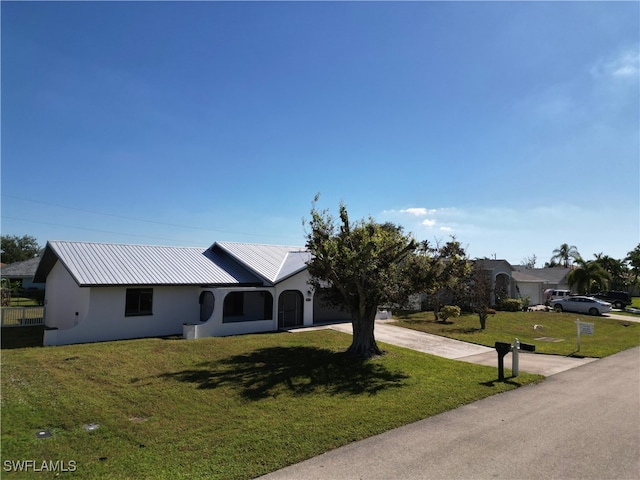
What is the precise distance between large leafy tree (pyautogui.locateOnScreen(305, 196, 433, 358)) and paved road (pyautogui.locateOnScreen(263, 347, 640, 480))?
5.03m

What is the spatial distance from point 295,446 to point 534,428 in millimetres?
4696

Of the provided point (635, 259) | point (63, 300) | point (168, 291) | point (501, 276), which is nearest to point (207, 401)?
point (168, 291)

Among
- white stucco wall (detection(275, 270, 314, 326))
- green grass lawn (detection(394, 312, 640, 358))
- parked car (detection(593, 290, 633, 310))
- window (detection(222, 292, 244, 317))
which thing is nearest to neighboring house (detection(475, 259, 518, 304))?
green grass lawn (detection(394, 312, 640, 358))

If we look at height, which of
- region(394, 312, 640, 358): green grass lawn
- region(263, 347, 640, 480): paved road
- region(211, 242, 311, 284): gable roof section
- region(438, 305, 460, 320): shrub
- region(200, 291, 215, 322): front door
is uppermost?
region(211, 242, 311, 284): gable roof section

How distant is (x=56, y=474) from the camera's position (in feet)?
18.3

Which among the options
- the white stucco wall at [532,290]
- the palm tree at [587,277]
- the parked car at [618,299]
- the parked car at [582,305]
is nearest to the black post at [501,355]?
the parked car at [582,305]

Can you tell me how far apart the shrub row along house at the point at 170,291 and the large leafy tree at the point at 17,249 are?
62047mm

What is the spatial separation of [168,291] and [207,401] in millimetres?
11402

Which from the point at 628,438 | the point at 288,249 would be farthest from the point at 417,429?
the point at 288,249

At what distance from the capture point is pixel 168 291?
63.2ft

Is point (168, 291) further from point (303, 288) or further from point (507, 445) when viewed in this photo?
point (507, 445)

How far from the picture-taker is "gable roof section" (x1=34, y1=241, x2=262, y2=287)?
1752 centimetres

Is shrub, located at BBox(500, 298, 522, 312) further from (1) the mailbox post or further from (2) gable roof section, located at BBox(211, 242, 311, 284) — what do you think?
(1) the mailbox post

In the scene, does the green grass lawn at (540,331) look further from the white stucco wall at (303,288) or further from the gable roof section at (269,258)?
the gable roof section at (269,258)
